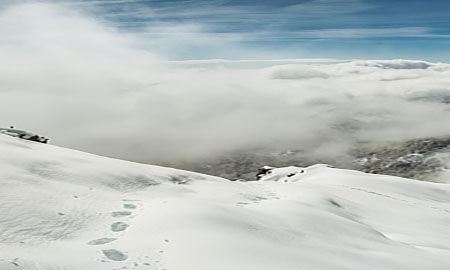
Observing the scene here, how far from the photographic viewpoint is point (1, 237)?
9.76 metres

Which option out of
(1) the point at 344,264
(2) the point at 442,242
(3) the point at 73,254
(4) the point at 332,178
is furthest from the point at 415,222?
(4) the point at 332,178

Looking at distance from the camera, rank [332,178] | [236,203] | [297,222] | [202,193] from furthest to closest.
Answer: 1. [332,178]
2. [202,193]
3. [236,203]
4. [297,222]

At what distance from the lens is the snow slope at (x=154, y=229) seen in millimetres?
10090

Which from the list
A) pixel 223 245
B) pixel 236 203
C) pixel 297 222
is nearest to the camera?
pixel 223 245

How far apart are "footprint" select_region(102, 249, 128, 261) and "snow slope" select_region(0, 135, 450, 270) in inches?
1.1

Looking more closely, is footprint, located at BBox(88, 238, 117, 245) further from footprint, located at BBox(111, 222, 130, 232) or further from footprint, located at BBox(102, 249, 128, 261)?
footprint, located at BBox(111, 222, 130, 232)

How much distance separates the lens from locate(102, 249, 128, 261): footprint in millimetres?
10117

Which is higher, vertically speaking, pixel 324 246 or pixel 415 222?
pixel 324 246

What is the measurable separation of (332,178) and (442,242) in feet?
117

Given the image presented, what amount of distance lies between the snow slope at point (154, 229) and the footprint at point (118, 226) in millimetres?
34

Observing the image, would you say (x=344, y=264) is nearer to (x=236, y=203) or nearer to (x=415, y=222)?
(x=236, y=203)

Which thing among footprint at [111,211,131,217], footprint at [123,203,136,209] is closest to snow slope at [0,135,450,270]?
footprint at [111,211,131,217]

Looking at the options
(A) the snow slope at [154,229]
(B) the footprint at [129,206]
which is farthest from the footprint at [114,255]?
(B) the footprint at [129,206]

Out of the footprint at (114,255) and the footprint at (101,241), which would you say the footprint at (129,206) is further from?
the footprint at (114,255)
